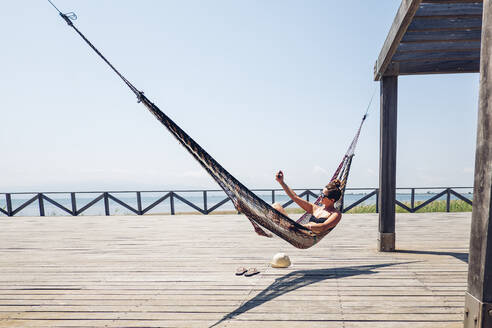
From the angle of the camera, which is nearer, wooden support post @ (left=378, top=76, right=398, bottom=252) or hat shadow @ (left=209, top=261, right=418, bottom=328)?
hat shadow @ (left=209, top=261, right=418, bottom=328)

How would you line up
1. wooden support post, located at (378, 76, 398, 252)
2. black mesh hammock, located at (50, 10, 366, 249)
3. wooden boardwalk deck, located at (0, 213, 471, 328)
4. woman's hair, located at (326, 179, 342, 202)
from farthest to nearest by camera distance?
wooden support post, located at (378, 76, 398, 252)
woman's hair, located at (326, 179, 342, 202)
black mesh hammock, located at (50, 10, 366, 249)
wooden boardwalk deck, located at (0, 213, 471, 328)

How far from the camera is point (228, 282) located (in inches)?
102

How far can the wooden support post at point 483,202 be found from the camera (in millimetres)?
1357

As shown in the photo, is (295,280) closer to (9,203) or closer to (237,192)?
(237,192)

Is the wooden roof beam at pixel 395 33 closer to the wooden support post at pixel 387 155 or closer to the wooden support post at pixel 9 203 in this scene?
the wooden support post at pixel 387 155

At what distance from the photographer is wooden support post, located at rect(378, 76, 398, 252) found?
3.25 metres

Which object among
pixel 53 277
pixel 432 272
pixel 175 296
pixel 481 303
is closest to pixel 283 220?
pixel 175 296

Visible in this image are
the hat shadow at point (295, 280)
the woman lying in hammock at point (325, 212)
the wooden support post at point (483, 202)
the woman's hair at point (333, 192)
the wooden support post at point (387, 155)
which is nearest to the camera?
the wooden support post at point (483, 202)

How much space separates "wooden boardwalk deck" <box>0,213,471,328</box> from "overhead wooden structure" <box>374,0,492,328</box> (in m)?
0.56

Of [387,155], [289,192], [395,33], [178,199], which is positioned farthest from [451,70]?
[178,199]

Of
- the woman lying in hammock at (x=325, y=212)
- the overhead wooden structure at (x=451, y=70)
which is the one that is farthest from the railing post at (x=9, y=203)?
the overhead wooden structure at (x=451, y=70)

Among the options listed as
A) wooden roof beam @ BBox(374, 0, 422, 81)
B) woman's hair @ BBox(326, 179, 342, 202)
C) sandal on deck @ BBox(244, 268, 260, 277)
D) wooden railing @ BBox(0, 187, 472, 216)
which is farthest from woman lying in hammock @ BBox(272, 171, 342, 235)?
wooden railing @ BBox(0, 187, 472, 216)

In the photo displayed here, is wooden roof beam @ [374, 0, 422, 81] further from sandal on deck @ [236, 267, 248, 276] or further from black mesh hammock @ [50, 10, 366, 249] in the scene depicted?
sandal on deck @ [236, 267, 248, 276]

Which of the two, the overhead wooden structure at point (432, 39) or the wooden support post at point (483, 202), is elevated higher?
the overhead wooden structure at point (432, 39)
